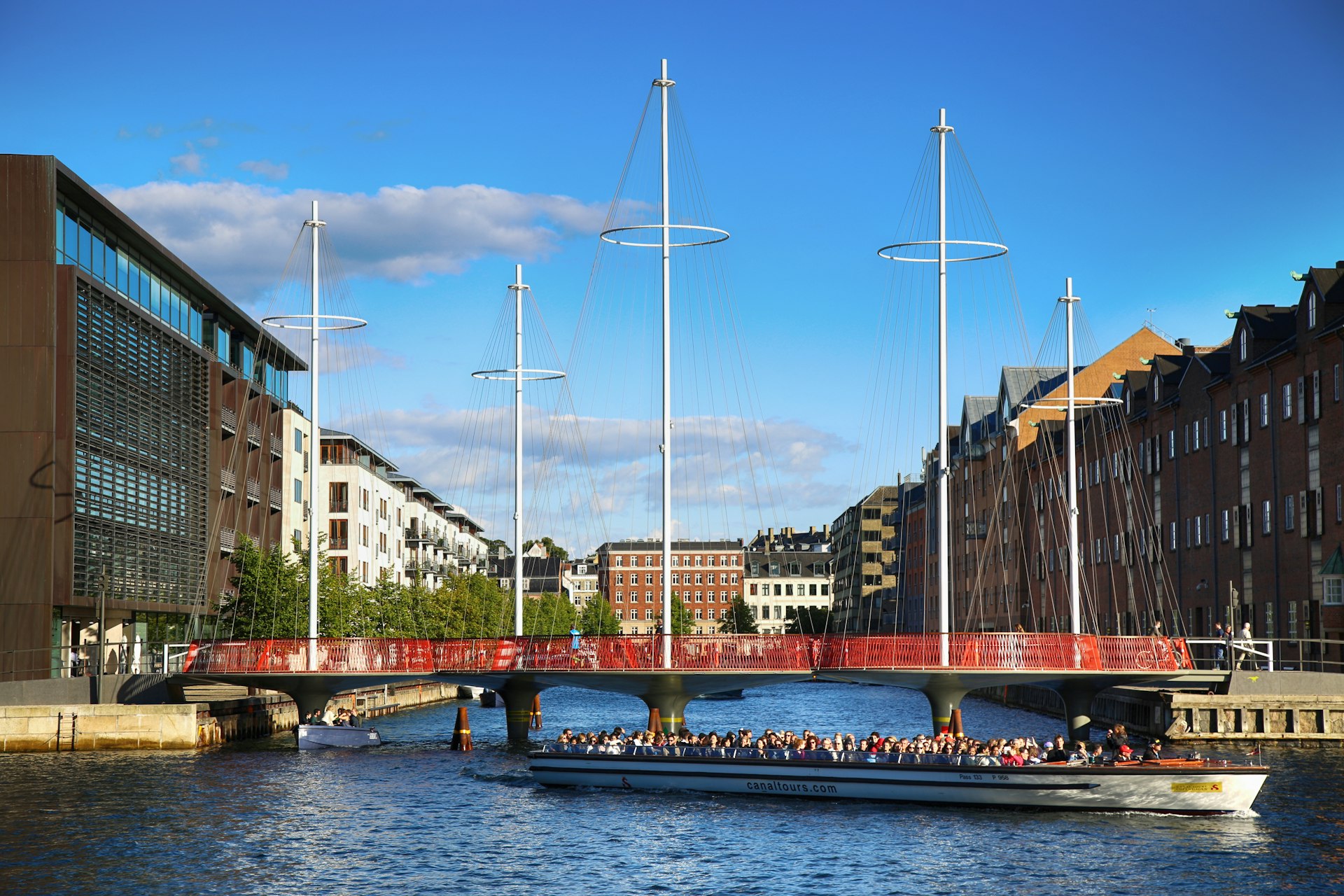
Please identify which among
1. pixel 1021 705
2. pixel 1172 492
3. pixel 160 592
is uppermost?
pixel 1172 492

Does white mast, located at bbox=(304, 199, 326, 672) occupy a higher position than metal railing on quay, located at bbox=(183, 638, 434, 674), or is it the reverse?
white mast, located at bbox=(304, 199, 326, 672)

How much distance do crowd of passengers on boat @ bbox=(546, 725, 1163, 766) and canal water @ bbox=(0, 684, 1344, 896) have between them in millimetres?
1444

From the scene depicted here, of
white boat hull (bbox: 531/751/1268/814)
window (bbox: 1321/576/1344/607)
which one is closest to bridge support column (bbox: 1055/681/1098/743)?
white boat hull (bbox: 531/751/1268/814)

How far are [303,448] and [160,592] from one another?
134ft

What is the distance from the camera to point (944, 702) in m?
53.5

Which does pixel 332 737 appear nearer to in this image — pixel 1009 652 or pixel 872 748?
pixel 872 748

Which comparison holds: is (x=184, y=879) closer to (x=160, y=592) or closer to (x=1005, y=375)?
(x=160, y=592)

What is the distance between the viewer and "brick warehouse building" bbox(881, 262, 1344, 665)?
230 ft

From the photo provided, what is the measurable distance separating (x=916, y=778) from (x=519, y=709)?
27817mm

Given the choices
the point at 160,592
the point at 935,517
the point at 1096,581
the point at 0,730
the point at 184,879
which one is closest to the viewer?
the point at 184,879

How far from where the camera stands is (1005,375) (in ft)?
411

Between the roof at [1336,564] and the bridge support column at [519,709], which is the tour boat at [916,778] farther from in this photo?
the roof at [1336,564]

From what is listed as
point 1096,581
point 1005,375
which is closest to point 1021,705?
point 1096,581

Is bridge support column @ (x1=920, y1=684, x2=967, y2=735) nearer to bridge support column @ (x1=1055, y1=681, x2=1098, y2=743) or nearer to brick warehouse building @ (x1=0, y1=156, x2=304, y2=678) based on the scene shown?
bridge support column @ (x1=1055, y1=681, x2=1098, y2=743)
